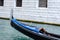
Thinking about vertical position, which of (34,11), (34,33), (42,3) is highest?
(42,3)

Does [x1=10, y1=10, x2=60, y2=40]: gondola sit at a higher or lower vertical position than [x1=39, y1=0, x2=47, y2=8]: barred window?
lower

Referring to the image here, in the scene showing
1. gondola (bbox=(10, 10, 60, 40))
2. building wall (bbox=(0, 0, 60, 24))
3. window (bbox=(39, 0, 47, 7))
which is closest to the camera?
gondola (bbox=(10, 10, 60, 40))

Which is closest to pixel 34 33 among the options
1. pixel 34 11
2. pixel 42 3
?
pixel 34 11

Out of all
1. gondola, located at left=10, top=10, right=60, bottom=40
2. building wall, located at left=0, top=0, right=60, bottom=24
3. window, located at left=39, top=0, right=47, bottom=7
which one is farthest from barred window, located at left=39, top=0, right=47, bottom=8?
gondola, located at left=10, top=10, right=60, bottom=40

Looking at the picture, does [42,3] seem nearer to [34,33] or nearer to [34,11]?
[34,11]

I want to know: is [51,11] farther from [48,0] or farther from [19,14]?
[19,14]

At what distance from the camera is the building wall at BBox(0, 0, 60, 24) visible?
1584cm

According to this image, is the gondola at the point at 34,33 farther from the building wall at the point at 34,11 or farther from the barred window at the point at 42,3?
the barred window at the point at 42,3

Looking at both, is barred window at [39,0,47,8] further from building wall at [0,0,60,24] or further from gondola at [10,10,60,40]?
gondola at [10,10,60,40]

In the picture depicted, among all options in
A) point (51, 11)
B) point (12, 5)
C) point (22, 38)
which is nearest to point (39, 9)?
point (51, 11)

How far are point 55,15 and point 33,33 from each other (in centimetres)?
756

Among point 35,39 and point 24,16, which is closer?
point 35,39

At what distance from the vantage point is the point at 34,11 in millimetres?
16438

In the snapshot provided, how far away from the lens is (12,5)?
17.3m
